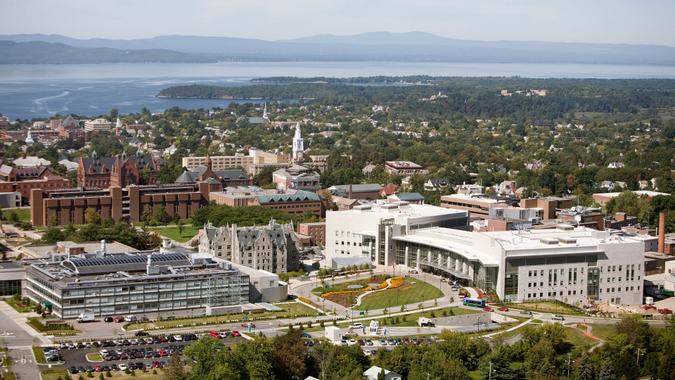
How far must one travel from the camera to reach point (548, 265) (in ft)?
130

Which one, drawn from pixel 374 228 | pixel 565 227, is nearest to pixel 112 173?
pixel 374 228

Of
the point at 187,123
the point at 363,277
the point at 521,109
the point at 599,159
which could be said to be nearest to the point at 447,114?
the point at 521,109

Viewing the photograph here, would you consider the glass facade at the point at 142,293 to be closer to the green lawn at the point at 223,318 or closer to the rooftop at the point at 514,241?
the green lawn at the point at 223,318

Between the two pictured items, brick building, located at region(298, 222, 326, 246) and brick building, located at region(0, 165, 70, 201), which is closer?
brick building, located at region(298, 222, 326, 246)

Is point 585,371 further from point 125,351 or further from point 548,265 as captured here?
point 125,351

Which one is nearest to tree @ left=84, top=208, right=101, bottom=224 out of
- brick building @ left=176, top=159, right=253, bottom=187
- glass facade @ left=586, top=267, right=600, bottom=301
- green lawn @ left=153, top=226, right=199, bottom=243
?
green lawn @ left=153, top=226, right=199, bottom=243

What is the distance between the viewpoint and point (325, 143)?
9788 cm

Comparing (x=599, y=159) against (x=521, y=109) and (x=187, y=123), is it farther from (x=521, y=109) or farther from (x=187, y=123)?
(x=521, y=109)

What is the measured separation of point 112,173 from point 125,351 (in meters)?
32.7

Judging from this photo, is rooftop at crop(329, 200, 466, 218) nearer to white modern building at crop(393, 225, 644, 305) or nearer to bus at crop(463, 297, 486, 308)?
white modern building at crop(393, 225, 644, 305)

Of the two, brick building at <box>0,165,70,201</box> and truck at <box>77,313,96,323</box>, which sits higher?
brick building at <box>0,165,70,201</box>

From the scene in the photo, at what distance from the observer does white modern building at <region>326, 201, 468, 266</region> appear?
45.2 metres

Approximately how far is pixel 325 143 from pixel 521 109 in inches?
1802

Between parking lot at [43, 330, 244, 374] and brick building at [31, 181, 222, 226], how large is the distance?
24.8 meters
